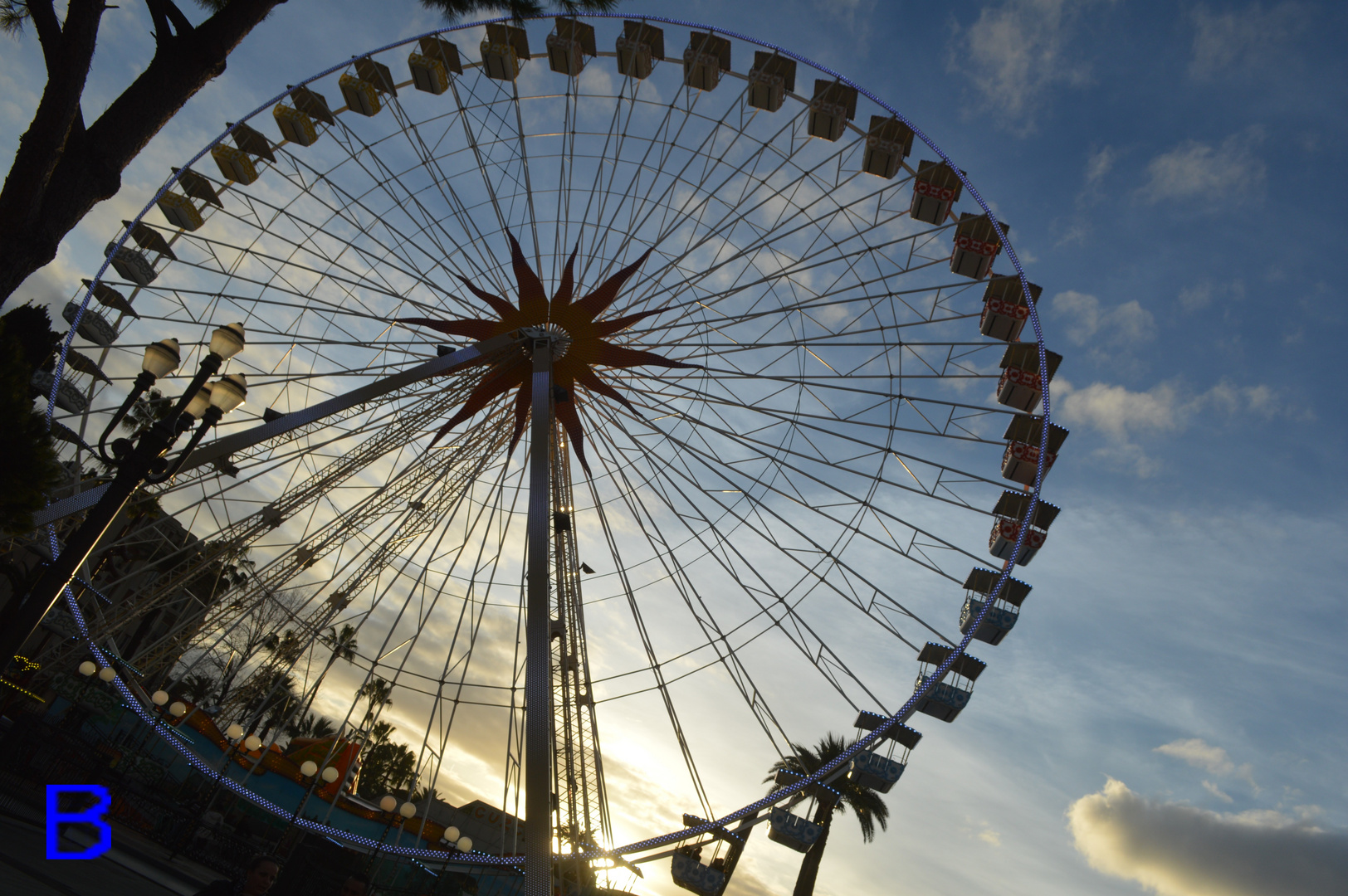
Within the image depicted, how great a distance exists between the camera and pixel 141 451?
25.7ft

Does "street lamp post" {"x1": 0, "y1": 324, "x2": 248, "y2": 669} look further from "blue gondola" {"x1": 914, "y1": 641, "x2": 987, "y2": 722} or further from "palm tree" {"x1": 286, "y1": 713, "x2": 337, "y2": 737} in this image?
"palm tree" {"x1": 286, "y1": 713, "x2": 337, "y2": 737}

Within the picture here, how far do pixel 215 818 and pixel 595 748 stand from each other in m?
12.2

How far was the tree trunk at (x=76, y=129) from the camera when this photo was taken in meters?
7.17

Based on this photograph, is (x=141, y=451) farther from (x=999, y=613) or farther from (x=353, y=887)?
(x=999, y=613)

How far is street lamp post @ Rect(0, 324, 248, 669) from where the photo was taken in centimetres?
702

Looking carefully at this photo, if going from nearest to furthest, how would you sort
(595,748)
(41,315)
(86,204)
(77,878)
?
1. (86,204)
2. (77,878)
3. (595,748)
4. (41,315)

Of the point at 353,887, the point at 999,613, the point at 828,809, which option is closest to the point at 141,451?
the point at 353,887

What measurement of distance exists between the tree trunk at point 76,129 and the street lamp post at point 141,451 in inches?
56.6

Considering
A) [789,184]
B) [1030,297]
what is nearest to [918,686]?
[1030,297]

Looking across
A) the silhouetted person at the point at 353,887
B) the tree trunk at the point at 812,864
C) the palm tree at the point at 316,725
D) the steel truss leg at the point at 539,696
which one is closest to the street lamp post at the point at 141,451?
the steel truss leg at the point at 539,696

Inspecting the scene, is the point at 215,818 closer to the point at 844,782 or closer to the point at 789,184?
the point at 844,782

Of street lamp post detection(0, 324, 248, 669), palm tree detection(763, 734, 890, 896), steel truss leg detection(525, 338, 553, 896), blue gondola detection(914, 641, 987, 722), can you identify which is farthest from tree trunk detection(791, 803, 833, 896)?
street lamp post detection(0, 324, 248, 669)

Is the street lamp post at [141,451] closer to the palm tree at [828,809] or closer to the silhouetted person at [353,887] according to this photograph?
the silhouetted person at [353,887]

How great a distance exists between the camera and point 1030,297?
16.8 metres
